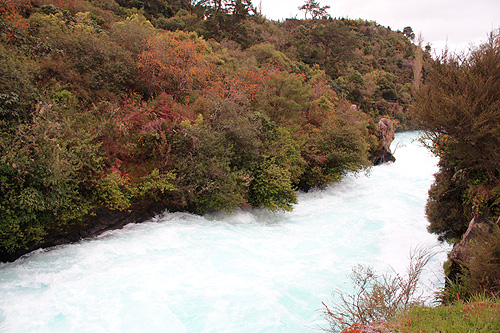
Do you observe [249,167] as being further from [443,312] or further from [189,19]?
[189,19]

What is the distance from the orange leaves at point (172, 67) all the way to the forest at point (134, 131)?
0.22ft

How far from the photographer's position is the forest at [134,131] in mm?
7793

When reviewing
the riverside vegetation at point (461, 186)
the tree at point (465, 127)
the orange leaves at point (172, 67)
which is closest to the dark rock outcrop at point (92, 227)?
the orange leaves at point (172, 67)

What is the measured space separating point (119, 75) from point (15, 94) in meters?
5.56

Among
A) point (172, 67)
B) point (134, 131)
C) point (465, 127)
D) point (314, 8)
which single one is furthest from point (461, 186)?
point (314, 8)

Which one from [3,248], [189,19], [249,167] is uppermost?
[189,19]

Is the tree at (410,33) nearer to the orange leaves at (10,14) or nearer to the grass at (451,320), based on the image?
the orange leaves at (10,14)

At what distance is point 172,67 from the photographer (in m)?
14.2

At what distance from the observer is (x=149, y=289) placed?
7059 mm

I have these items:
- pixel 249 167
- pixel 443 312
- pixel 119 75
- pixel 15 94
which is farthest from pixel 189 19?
pixel 443 312

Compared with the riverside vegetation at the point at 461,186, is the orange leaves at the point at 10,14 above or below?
above

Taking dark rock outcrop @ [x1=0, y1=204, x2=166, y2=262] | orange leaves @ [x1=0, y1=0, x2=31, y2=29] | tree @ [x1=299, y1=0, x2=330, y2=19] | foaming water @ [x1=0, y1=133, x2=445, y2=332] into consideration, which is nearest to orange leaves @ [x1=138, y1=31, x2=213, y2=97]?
orange leaves @ [x1=0, y1=0, x2=31, y2=29]

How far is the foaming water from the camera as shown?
6.20 metres

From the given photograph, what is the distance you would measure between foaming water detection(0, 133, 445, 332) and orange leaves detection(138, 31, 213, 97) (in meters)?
6.77
